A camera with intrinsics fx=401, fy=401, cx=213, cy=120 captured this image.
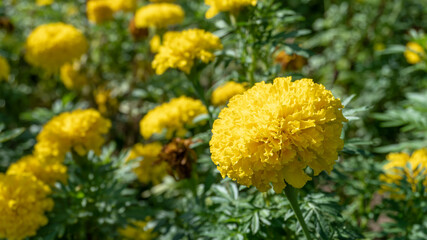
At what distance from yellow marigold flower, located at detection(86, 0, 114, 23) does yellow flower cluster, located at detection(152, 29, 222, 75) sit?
80.3 inches

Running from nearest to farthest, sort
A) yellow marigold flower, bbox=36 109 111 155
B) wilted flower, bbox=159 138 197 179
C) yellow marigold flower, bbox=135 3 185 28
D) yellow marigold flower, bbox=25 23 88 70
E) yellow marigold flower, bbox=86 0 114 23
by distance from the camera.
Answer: wilted flower, bbox=159 138 197 179
yellow marigold flower, bbox=36 109 111 155
yellow marigold flower, bbox=135 3 185 28
yellow marigold flower, bbox=25 23 88 70
yellow marigold flower, bbox=86 0 114 23

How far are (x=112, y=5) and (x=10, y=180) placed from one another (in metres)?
2.40

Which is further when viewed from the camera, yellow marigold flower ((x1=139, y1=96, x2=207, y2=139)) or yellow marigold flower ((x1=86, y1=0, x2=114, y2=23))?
yellow marigold flower ((x1=86, y1=0, x2=114, y2=23))

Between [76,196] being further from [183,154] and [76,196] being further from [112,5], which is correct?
[112,5]

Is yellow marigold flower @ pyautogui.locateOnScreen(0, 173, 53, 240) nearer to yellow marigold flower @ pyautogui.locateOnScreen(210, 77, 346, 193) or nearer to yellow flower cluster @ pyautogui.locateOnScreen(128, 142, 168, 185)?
yellow flower cluster @ pyautogui.locateOnScreen(128, 142, 168, 185)

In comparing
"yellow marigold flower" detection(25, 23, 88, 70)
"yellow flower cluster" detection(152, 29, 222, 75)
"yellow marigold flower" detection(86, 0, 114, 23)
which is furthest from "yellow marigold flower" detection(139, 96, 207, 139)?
"yellow marigold flower" detection(86, 0, 114, 23)

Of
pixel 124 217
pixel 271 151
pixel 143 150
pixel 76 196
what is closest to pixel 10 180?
pixel 76 196

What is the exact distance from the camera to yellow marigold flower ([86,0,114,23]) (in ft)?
12.8

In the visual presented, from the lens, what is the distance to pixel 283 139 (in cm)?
128

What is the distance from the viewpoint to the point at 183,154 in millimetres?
2240

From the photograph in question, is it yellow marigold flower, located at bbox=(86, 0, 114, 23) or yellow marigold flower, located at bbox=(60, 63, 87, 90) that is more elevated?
yellow marigold flower, located at bbox=(86, 0, 114, 23)

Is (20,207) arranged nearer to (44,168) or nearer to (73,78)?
(44,168)

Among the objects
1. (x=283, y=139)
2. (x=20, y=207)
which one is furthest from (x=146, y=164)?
(x=283, y=139)

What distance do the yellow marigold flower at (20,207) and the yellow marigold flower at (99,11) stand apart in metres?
2.13
